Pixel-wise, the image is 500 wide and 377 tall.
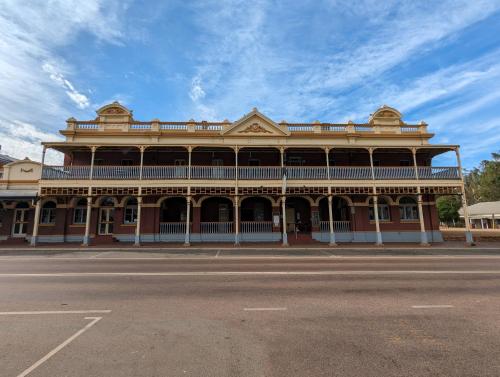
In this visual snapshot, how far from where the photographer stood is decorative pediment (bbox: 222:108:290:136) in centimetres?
2159

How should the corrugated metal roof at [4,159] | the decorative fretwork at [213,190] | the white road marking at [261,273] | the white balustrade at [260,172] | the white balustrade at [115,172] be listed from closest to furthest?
the white road marking at [261,273], the white balustrade at [115,172], the decorative fretwork at [213,190], the white balustrade at [260,172], the corrugated metal roof at [4,159]

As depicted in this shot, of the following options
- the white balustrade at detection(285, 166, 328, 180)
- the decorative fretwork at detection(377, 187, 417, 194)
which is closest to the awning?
the white balustrade at detection(285, 166, 328, 180)

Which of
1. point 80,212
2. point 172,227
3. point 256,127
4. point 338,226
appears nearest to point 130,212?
point 172,227

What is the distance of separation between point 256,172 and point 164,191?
7.30 meters

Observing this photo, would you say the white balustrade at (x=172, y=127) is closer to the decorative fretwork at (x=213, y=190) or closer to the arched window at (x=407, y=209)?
the decorative fretwork at (x=213, y=190)

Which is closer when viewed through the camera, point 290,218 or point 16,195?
point 16,195

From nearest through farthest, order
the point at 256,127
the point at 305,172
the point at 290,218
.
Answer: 1. the point at 305,172
2. the point at 256,127
3. the point at 290,218

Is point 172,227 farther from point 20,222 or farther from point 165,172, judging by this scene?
point 20,222

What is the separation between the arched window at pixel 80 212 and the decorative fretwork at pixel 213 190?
9415 mm

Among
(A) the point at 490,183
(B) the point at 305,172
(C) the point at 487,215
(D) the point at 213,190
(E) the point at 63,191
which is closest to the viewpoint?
(E) the point at 63,191

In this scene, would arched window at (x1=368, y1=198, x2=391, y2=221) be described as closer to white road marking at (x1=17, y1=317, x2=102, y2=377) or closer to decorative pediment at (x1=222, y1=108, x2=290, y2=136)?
decorative pediment at (x1=222, y1=108, x2=290, y2=136)

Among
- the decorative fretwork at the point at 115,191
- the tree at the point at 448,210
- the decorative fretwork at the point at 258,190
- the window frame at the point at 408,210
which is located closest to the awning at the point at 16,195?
the decorative fretwork at the point at 115,191

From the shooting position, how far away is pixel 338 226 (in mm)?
22297

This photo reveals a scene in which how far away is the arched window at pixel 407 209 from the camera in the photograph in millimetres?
22453
